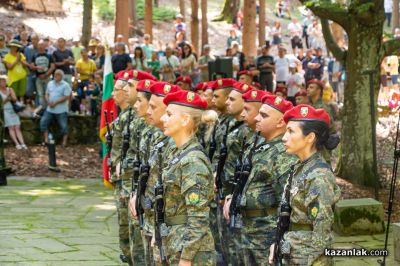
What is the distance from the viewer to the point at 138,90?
27.6 feet

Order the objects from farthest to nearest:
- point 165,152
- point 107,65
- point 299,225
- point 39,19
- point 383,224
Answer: point 39,19 → point 107,65 → point 383,224 → point 165,152 → point 299,225

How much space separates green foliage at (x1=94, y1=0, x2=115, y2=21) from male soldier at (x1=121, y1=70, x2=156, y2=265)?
2936cm

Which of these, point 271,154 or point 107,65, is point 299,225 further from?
point 107,65

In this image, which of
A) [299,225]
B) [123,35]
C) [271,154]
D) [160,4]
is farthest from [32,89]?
[160,4]

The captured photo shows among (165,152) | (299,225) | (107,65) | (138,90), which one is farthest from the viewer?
(107,65)

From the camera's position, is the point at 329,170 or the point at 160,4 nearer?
the point at 329,170

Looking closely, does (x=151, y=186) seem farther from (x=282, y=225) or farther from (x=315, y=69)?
(x=315, y=69)

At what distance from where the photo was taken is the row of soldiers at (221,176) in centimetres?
595

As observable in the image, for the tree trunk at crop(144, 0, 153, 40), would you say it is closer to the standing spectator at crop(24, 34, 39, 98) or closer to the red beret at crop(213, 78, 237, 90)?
the standing spectator at crop(24, 34, 39, 98)

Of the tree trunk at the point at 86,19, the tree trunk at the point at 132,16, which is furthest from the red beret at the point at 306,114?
the tree trunk at the point at 132,16

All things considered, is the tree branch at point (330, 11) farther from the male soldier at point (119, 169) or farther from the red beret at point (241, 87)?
the male soldier at point (119, 169)

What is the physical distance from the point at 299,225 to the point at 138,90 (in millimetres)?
2999

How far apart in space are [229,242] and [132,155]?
144 cm

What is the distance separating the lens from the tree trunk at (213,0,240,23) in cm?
4209
